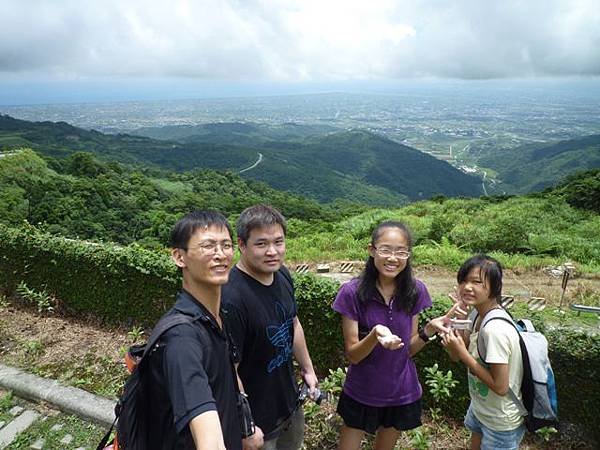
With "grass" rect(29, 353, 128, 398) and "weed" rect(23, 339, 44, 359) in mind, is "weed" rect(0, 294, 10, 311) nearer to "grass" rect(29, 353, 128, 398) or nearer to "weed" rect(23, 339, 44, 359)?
"weed" rect(23, 339, 44, 359)

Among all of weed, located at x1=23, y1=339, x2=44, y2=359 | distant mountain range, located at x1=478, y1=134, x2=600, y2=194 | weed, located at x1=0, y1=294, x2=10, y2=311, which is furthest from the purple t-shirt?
distant mountain range, located at x1=478, y1=134, x2=600, y2=194

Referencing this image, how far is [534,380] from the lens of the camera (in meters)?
2.19

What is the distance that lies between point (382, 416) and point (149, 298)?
3.53 metres

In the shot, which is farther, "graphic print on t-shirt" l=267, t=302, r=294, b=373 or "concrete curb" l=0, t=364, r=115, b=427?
"concrete curb" l=0, t=364, r=115, b=427

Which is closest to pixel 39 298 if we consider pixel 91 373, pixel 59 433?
pixel 91 373

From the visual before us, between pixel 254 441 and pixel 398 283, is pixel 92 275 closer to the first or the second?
pixel 254 441

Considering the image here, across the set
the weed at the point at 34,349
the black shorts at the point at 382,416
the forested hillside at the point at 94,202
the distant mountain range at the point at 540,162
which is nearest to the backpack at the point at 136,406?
the black shorts at the point at 382,416

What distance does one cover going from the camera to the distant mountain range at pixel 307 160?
75.6 meters

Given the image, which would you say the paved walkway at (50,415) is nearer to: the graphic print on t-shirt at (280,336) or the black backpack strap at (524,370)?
the graphic print on t-shirt at (280,336)

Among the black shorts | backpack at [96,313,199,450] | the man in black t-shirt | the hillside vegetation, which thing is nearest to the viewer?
the man in black t-shirt

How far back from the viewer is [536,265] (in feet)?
28.2

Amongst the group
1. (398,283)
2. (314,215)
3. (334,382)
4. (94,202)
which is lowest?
(314,215)

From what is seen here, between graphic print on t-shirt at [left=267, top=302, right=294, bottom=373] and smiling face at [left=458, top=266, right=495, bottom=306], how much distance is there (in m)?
1.00

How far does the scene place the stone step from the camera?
3.30 metres
